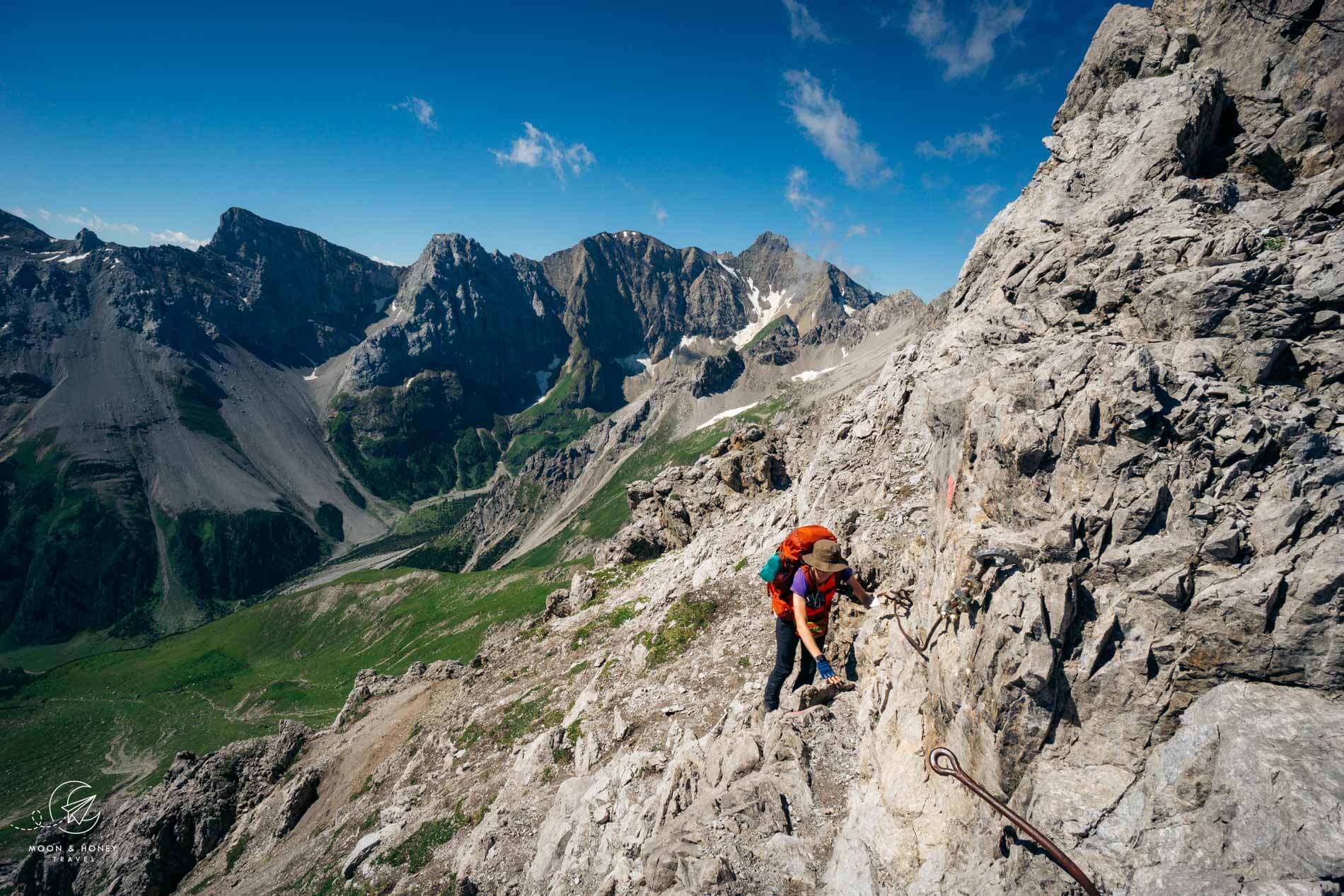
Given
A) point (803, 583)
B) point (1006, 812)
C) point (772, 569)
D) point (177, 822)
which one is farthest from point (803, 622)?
point (177, 822)

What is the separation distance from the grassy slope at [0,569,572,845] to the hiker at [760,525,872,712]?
89241 mm

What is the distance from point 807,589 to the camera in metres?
12.5

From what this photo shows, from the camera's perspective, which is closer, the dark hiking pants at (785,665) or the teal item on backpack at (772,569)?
the teal item on backpack at (772,569)

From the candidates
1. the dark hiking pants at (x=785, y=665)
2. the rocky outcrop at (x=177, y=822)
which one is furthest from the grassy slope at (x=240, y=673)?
the dark hiking pants at (x=785, y=665)

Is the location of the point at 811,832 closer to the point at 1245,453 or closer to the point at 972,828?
the point at 972,828

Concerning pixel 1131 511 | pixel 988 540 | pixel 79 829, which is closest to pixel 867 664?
pixel 988 540

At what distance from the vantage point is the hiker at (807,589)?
12266mm

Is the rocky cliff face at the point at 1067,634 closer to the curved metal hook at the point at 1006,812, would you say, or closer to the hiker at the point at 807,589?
the curved metal hook at the point at 1006,812

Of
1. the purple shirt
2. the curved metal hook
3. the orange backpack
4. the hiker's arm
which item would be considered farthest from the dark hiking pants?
Result: the curved metal hook

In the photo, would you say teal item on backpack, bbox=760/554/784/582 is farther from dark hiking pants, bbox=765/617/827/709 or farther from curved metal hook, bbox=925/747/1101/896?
curved metal hook, bbox=925/747/1101/896

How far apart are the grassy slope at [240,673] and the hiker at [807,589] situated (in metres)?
89.2

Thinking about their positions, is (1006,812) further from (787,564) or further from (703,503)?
(703,503)

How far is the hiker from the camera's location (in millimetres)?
12266

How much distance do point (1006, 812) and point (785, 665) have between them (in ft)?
20.8
